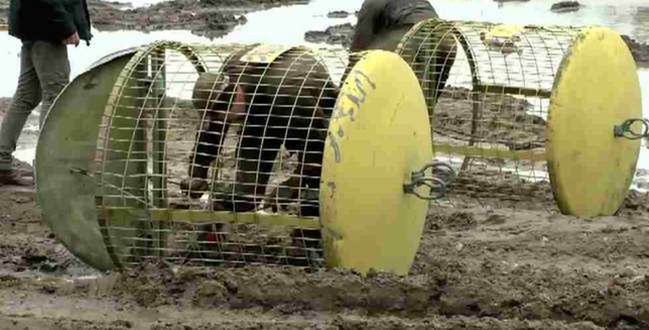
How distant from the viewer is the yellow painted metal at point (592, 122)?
26.4 feet

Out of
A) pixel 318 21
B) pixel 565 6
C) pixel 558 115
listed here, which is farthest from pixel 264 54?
pixel 565 6

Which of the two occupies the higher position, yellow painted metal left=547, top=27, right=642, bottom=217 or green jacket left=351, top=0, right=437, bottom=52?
green jacket left=351, top=0, right=437, bottom=52

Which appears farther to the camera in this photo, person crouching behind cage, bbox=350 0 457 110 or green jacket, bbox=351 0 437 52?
green jacket, bbox=351 0 437 52

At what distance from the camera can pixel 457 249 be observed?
7.71 metres

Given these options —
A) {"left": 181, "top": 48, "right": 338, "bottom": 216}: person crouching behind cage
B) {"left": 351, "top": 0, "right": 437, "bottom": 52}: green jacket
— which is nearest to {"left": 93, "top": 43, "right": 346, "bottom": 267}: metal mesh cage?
{"left": 181, "top": 48, "right": 338, "bottom": 216}: person crouching behind cage

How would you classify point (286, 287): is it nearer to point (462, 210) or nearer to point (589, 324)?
point (589, 324)

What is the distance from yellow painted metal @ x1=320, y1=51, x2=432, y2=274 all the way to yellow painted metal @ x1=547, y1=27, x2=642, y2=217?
5.51ft

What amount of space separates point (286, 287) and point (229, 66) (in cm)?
129

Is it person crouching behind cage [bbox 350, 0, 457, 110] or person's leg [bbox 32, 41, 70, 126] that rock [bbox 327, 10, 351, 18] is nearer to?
person crouching behind cage [bbox 350, 0, 457, 110]

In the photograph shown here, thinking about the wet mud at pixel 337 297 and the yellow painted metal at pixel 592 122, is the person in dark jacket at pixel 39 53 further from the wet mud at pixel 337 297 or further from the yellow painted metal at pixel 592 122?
the yellow painted metal at pixel 592 122

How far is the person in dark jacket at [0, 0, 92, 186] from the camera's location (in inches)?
354

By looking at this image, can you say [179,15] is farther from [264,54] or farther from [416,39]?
[264,54]

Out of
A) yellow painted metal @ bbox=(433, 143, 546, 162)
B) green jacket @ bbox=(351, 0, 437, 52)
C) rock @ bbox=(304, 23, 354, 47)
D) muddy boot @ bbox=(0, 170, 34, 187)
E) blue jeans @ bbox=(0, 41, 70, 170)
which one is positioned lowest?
rock @ bbox=(304, 23, 354, 47)

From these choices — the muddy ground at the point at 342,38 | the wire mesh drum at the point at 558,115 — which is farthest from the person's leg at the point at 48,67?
the muddy ground at the point at 342,38
